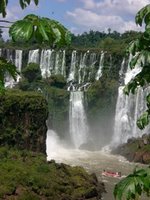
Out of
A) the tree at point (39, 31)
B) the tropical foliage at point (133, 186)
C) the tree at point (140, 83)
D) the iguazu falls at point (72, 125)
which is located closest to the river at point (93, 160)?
the iguazu falls at point (72, 125)

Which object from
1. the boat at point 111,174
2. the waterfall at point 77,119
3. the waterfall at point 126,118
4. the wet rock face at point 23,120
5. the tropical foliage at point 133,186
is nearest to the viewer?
the tropical foliage at point 133,186

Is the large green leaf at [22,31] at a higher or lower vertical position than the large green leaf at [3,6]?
lower

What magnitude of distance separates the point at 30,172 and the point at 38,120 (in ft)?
20.5

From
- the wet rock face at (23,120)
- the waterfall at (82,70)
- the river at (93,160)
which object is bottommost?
the river at (93,160)

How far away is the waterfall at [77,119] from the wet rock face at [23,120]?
14648 millimetres

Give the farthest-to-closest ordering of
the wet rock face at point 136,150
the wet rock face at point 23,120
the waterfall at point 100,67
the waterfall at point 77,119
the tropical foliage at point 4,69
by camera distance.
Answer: the waterfall at point 100,67
the waterfall at point 77,119
the wet rock face at point 136,150
the wet rock face at point 23,120
the tropical foliage at point 4,69

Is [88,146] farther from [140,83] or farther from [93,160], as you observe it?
[140,83]

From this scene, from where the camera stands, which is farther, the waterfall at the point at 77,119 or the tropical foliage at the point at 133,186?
the waterfall at the point at 77,119

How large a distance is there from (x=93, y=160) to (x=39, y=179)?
1272cm

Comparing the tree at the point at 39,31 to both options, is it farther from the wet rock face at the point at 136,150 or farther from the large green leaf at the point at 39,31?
the wet rock face at the point at 136,150

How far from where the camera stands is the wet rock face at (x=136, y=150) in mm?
40625

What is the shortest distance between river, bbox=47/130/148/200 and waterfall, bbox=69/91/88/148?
6.00ft

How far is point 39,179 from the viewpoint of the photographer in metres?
28.4

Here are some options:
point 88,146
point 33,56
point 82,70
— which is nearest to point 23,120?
point 88,146
